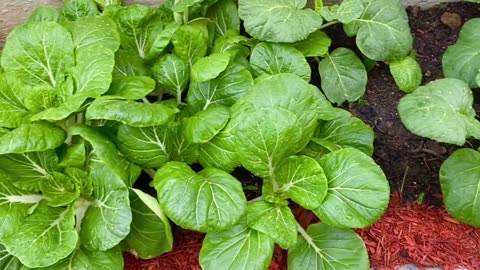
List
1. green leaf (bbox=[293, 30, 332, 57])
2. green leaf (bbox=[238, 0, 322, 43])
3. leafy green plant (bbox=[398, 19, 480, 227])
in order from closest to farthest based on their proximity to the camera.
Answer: leafy green plant (bbox=[398, 19, 480, 227]) → green leaf (bbox=[238, 0, 322, 43]) → green leaf (bbox=[293, 30, 332, 57])

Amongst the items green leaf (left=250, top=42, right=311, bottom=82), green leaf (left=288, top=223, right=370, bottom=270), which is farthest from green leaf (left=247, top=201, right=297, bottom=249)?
green leaf (left=250, top=42, right=311, bottom=82)

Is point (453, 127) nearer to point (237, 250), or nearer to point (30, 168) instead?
point (237, 250)

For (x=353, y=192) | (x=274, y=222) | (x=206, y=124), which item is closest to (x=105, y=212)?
(x=206, y=124)

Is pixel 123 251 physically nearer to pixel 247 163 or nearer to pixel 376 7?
pixel 247 163

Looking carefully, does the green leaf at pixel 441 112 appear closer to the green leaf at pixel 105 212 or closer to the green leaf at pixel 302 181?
the green leaf at pixel 302 181

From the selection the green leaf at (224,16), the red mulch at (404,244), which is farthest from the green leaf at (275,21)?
the red mulch at (404,244)

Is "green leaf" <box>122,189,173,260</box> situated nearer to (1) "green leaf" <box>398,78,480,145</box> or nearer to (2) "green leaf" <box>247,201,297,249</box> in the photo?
(2) "green leaf" <box>247,201,297,249</box>
